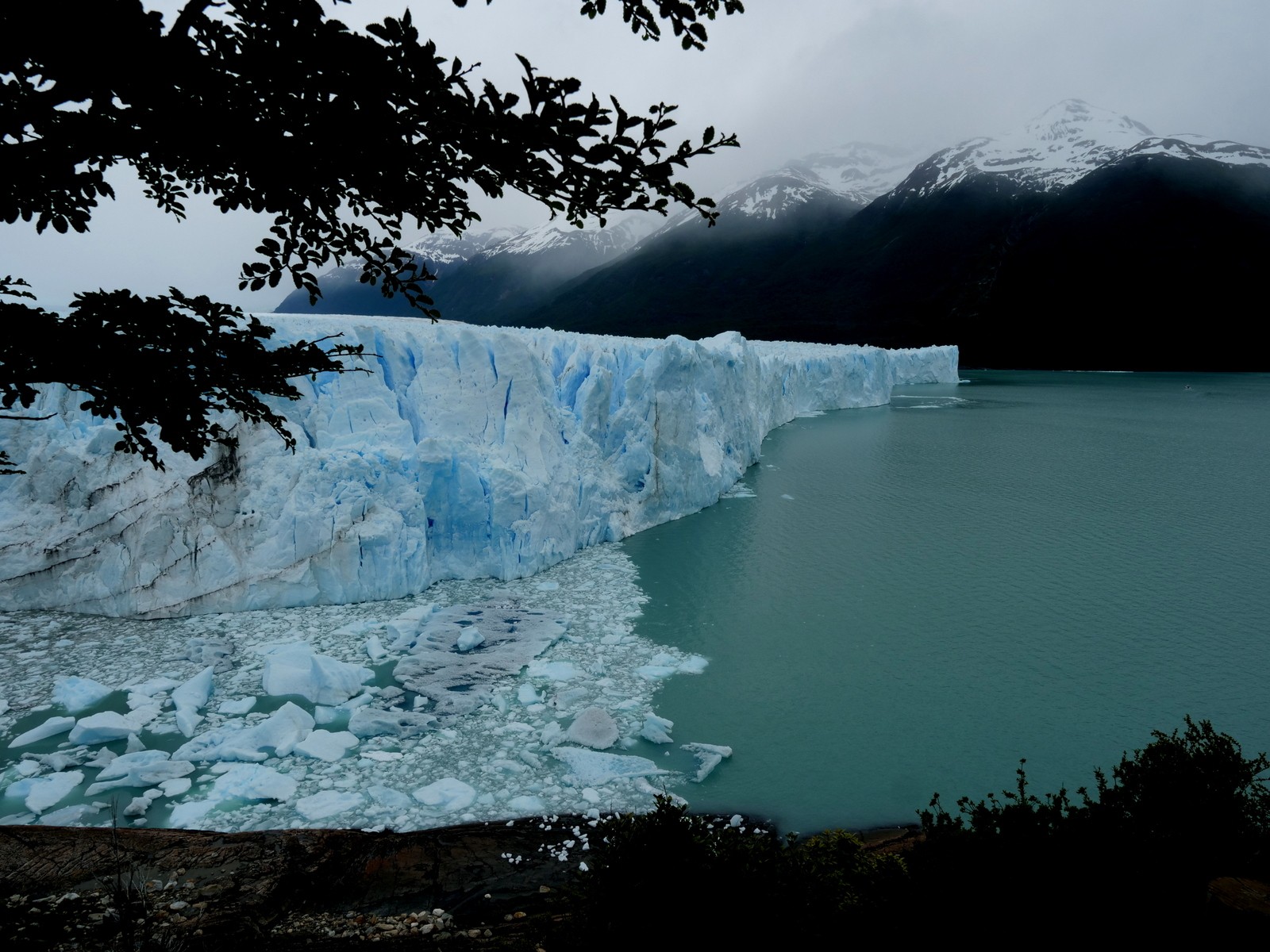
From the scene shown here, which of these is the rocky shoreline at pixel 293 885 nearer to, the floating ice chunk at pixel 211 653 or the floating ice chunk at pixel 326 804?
the floating ice chunk at pixel 326 804

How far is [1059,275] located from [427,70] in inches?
4016

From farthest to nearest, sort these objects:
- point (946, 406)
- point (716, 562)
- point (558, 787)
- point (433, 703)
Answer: point (946, 406), point (716, 562), point (433, 703), point (558, 787)

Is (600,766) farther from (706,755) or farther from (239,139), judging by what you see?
(239,139)

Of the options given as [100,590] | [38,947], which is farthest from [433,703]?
[100,590]

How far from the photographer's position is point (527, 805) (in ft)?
18.5

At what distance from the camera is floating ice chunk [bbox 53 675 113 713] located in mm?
6934

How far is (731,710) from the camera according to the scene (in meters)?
7.42

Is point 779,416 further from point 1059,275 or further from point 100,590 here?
point 1059,275

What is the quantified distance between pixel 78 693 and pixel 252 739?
90.2 inches

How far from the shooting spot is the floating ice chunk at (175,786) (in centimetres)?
569

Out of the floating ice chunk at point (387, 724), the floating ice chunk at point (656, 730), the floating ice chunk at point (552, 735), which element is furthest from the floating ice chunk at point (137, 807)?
the floating ice chunk at point (656, 730)

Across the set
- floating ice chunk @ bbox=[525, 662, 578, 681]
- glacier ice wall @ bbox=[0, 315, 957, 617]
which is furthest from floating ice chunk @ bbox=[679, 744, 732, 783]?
glacier ice wall @ bbox=[0, 315, 957, 617]

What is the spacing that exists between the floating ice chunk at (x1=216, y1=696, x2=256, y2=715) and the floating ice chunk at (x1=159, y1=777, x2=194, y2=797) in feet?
3.39

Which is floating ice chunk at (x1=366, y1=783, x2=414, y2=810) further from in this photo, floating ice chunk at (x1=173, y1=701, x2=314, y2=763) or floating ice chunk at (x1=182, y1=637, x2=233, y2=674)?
floating ice chunk at (x1=182, y1=637, x2=233, y2=674)
